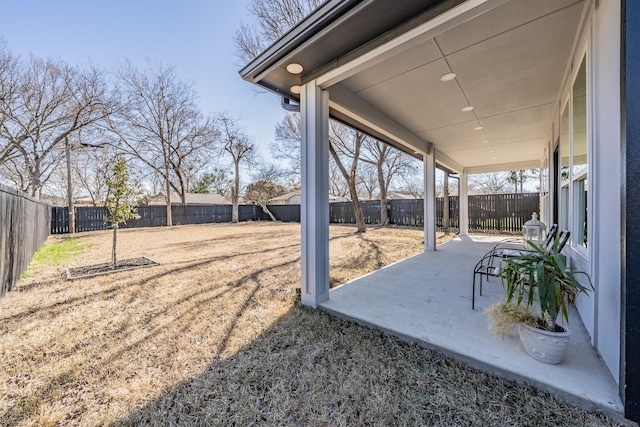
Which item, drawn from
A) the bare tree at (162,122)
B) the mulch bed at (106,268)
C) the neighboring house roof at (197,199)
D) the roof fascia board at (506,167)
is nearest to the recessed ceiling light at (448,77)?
the mulch bed at (106,268)

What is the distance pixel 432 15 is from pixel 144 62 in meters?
18.2

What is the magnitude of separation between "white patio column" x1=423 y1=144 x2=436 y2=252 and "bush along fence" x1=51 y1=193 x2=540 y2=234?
5.58 meters

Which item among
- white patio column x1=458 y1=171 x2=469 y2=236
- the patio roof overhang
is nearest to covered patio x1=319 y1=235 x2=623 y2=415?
the patio roof overhang

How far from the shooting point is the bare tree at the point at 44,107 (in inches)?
432

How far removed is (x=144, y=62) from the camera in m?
14.8

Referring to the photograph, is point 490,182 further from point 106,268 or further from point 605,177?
point 106,268

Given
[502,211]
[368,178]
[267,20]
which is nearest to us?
[267,20]

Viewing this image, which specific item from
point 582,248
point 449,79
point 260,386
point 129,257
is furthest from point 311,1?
point 260,386

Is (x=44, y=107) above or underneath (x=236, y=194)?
above

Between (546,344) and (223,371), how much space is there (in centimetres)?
209

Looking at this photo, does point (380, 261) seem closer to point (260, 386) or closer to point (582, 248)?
point (582, 248)

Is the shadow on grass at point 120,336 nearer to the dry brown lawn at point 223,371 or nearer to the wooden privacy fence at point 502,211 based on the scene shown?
the dry brown lawn at point 223,371

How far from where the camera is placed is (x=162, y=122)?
52.9 ft

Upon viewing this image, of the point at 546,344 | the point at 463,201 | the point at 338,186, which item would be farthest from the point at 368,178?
the point at 546,344
